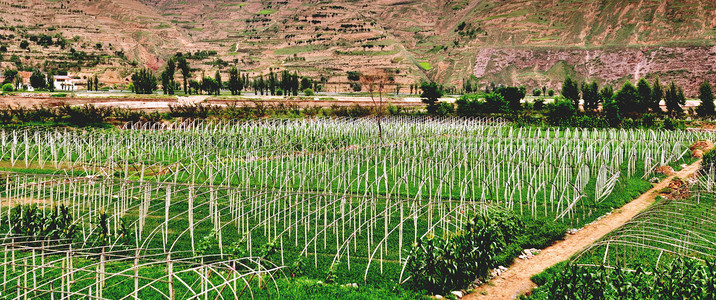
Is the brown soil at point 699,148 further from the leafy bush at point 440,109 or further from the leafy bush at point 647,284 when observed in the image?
the leafy bush at point 440,109

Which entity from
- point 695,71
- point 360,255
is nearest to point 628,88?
point 360,255

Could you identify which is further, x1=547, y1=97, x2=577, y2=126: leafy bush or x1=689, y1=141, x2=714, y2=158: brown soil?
x1=547, y1=97, x2=577, y2=126: leafy bush

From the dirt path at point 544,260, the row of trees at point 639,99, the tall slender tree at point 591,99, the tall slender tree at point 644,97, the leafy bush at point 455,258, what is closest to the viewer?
the leafy bush at point 455,258

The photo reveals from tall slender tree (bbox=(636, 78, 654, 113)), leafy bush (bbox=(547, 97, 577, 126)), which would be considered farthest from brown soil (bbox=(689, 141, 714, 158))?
tall slender tree (bbox=(636, 78, 654, 113))

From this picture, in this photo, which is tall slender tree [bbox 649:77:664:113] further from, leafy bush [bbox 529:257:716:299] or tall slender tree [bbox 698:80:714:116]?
leafy bush [bbox 529:257:716:299]

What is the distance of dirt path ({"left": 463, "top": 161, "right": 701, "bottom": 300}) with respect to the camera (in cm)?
1126

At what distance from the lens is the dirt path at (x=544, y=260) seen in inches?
443

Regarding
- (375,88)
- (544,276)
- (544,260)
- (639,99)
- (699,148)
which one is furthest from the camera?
(639,99)

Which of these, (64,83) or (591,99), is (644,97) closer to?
(591,99)

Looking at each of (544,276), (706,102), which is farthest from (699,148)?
(706,102)

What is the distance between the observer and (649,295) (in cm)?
871

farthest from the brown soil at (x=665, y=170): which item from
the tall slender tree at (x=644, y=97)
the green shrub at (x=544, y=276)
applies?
the tall slender tree at (x=644, y=97)

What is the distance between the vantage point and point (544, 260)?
13.5 m

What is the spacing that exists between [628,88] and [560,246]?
54.7 meters
